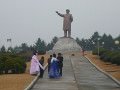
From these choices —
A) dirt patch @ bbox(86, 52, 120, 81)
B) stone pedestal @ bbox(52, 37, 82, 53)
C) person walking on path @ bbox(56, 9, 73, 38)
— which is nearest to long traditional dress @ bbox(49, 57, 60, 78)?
dirt patch @ bbox(86, 52, 120, 81)

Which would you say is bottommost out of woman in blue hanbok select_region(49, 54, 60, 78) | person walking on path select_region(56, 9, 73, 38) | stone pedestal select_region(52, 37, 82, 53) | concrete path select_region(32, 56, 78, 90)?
concrete path select_region(32, 56, 78, 90)

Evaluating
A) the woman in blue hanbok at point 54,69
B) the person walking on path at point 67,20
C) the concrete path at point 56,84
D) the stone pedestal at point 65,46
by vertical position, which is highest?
the person walking on path at point 67,20

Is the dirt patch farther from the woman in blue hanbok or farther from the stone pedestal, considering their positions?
the stone pedestal

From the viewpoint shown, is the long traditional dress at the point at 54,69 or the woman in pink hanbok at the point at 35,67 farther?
the woman in pink hanbok at the point at 35,67

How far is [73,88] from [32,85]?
2287 mm

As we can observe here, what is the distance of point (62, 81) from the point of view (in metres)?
28.3

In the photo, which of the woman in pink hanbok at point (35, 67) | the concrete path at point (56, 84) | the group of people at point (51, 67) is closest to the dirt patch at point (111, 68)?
the concrete path at point (56, 84)

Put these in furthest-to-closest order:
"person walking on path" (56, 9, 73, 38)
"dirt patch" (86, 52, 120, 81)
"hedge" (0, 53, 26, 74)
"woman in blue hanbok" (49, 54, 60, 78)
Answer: "person walking on path" (56, 9, 73, 38)
"hedge" (0, 53, 26, 74)
"dirt patch" (86, 52, 120, 81)
"woman in blue hanbok" (49, 54, 60, 78)

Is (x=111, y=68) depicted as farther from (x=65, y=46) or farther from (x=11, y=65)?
(x=65, y=46)

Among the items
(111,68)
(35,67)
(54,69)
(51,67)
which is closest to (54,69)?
(54,69)

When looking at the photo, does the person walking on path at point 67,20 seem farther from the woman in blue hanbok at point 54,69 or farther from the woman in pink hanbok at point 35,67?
the woman in blue hanbok at point 54,69

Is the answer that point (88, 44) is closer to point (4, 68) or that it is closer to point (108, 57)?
point (108, 57)

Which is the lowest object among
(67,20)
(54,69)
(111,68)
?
(54,69)

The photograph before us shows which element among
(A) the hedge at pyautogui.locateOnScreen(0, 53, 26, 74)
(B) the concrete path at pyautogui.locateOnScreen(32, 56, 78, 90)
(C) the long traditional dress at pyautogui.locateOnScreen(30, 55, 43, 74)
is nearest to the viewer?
(B) the concrete path at pyautogui.locateOnScreen(32, 56, 78, 90)
